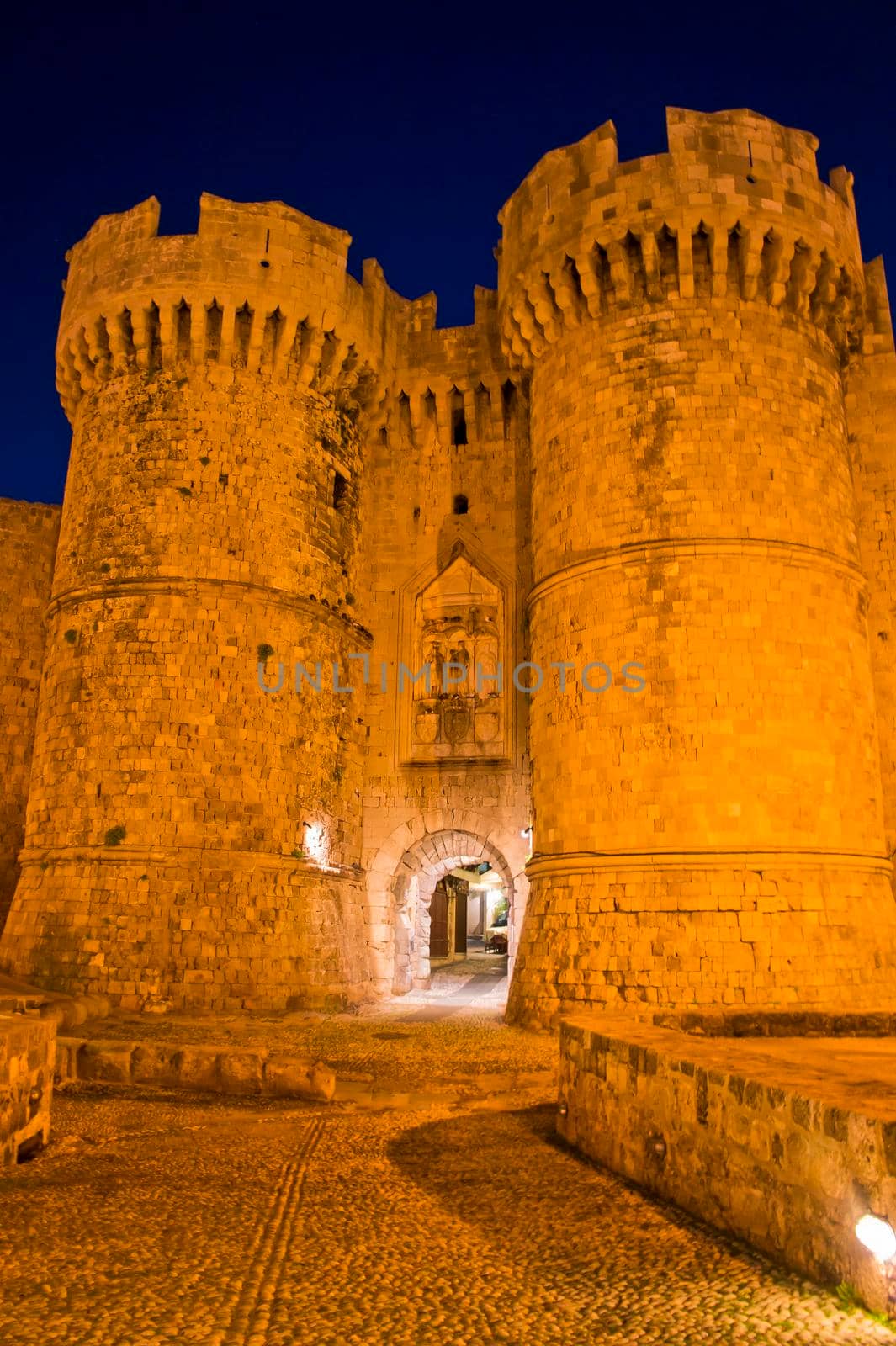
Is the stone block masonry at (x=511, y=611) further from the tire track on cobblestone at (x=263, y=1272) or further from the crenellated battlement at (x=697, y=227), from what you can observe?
the tire track on cobblestone at (x=263, y=1272)

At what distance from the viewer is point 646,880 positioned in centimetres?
930

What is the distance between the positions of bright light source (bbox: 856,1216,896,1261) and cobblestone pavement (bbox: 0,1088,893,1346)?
0.58 feet

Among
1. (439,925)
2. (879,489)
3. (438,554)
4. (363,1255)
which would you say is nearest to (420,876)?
(438,554)

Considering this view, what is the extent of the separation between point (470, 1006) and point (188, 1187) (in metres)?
8.25

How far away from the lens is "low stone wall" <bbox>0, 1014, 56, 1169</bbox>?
4207 millimetres

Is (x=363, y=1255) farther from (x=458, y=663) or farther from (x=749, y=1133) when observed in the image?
(x=458, y=663)

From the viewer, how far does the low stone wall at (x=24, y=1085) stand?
421cm

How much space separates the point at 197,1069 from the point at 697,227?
9347 mm

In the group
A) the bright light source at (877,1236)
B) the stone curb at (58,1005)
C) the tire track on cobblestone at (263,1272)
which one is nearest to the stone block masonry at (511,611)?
the stone curb at (58,1005)

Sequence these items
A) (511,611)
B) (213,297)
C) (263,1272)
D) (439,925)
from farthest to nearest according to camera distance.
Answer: (439,925) < (511,611) < (213,297) < (263,1272)

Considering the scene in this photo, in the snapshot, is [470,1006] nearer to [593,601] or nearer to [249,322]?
[593,601]

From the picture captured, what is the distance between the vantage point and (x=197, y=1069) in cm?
623

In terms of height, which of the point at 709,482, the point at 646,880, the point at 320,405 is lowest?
the point at 646,880

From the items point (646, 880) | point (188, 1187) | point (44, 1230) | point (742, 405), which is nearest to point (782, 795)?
point (646, 880)
